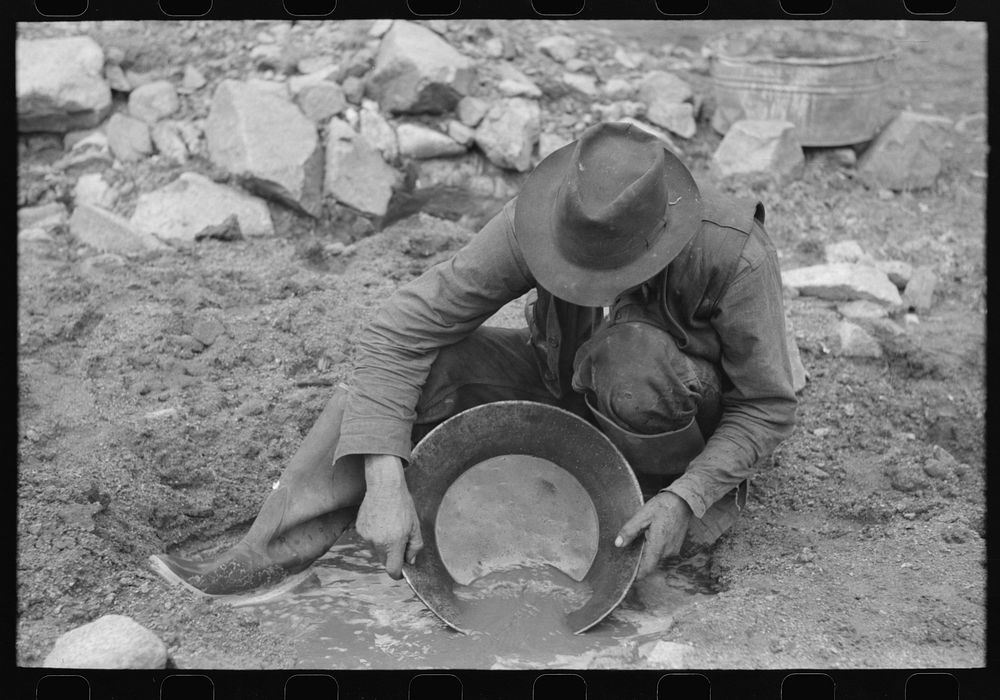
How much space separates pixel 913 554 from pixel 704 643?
855 mm

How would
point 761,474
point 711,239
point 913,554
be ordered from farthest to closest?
point 761,474, point 913,554, point 711,239

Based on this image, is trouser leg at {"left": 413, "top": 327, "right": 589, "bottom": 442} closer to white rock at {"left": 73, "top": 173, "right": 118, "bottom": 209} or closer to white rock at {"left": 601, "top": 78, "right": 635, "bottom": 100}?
white rock at {"left": 73, "top": 173, "right": 118, "bottom": 209}

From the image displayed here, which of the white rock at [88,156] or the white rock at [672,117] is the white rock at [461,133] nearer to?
the white rock at [672,117]

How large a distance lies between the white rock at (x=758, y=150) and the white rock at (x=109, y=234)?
3.12m

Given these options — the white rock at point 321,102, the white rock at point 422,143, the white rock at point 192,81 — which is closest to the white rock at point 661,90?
the white rock at point 422,143

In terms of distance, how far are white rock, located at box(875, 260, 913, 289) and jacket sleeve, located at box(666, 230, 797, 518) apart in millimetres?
2384

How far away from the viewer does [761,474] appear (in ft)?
12.5

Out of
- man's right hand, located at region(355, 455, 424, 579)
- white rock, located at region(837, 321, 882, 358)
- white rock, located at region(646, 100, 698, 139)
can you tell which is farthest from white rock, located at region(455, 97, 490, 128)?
man's right hand, located at region(355, 455, 424, 579)

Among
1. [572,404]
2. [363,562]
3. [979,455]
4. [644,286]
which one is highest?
[644,286]

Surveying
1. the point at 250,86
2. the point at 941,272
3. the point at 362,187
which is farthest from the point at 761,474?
the point at 250,86

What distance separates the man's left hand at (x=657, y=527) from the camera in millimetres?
2861
